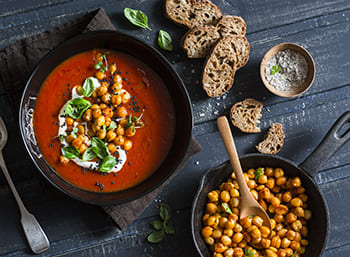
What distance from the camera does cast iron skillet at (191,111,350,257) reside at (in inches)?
103

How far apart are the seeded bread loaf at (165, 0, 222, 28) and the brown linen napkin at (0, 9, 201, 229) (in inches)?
15.4

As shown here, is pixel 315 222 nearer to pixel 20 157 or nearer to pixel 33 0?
pixel 20 157

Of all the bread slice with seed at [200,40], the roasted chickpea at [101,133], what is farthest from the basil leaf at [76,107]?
the bread slice with seed at [200,40]

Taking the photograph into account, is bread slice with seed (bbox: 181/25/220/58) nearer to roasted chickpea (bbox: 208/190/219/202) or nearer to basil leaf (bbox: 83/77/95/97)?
basil leaf (bbox: 83/77/95/97)

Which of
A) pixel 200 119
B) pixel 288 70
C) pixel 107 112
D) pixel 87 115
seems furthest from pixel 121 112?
pixel 288 70

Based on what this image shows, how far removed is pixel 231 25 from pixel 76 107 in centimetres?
110

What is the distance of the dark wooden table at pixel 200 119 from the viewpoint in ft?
8.94

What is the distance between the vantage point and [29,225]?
2.68m

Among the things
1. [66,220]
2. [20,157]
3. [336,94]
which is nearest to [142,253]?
[66,220]

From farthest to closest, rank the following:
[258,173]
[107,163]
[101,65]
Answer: [258,173] < [101,65] < [107,163]

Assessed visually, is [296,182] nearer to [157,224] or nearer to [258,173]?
[258,173]

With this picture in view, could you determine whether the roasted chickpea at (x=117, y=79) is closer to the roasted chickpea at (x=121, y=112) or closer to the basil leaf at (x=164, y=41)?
the roasted chickpea at (x=121, y=112)

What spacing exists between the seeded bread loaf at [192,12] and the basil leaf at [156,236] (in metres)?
Result: 1.33

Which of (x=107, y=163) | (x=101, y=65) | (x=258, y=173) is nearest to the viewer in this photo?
(x=107, y=163)
